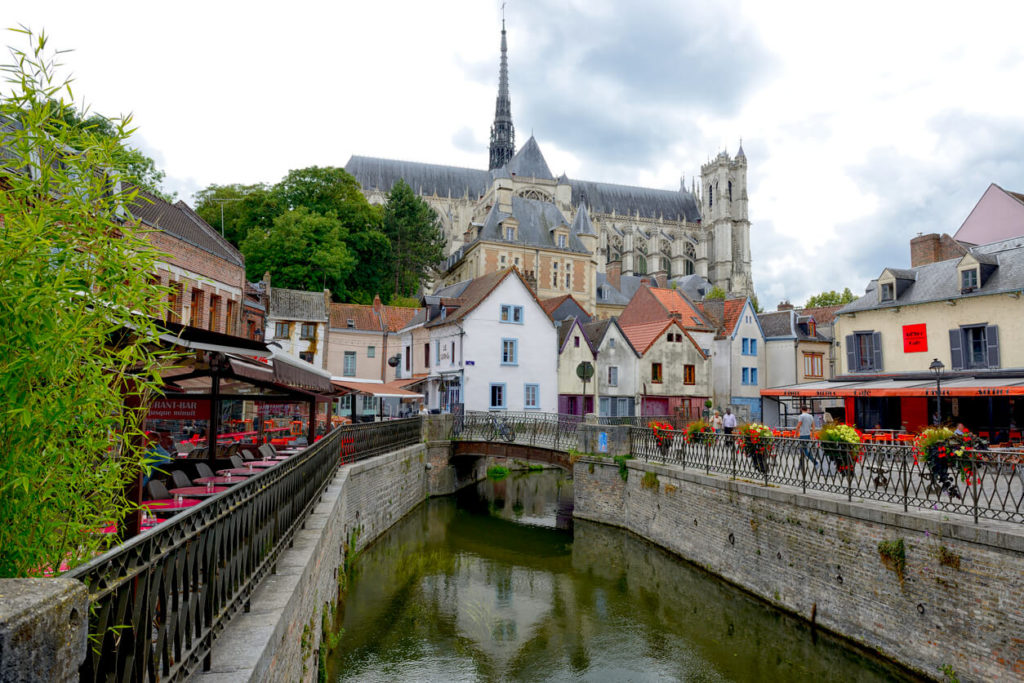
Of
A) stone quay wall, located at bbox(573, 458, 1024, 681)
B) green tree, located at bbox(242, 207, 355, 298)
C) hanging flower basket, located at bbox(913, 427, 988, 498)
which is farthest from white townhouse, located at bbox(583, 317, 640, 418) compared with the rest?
hanging flower basket, located at bbox(913, 427, 988, 498)

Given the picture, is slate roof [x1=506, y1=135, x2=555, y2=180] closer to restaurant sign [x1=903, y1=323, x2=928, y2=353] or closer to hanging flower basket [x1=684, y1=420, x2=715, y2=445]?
restaurant sign [x1=903, y1=323, x2=928, y2=353]

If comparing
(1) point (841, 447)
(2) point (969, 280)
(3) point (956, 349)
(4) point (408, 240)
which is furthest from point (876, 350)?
(4) point (408, 240)

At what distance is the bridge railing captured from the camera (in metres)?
10.0

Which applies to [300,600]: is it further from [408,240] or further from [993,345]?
[408,240]

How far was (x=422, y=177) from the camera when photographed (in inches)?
3942

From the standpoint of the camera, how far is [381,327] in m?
44.1

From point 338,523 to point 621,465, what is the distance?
10.8 m

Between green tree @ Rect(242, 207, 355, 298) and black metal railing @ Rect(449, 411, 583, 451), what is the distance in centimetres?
2280

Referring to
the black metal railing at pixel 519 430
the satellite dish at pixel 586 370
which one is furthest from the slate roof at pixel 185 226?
the satellite dish at pixel 586 370

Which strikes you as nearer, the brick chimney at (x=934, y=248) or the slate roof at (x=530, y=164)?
the brick chimney at (x=934, y=248)

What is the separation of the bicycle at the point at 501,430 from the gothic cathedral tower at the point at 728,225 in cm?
8354

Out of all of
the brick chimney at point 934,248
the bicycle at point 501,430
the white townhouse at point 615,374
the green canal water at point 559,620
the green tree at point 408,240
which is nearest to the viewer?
the green canal water at point 559,620

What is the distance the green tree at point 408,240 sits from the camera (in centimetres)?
6438

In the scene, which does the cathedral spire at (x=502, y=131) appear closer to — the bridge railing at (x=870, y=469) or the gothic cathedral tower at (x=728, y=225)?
the gothic cathedral tower at (x=728, y=225)
